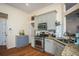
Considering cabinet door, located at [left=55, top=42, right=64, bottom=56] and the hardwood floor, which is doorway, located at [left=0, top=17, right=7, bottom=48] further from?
cabinet door, located at [left=55, top=42, right=64, bottom=56]

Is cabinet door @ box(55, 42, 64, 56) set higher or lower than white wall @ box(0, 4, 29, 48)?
lower

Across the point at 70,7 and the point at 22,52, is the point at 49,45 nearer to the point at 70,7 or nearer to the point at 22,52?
the point at 22,52

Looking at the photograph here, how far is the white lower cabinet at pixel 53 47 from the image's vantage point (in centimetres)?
204

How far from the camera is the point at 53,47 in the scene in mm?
2109

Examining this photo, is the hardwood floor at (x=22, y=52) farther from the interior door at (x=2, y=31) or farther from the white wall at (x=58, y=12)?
the white wall at (x=58, y=12)

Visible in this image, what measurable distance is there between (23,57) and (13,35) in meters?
0.46

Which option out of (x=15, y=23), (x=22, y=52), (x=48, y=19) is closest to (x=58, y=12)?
(x=48, y=19)

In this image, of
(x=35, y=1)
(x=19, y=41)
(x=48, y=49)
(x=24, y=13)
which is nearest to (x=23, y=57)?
(x=19, y=41)

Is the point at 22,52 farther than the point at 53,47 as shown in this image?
No

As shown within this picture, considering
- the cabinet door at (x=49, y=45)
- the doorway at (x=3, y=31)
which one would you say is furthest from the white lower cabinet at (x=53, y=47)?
the doorway at (x=3, y=31)

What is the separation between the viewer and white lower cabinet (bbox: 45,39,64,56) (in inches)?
80.3

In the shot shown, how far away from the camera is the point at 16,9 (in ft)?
6.84

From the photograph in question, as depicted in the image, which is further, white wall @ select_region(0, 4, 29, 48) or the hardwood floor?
white wall @ select_region(0, 4, 29, 48)

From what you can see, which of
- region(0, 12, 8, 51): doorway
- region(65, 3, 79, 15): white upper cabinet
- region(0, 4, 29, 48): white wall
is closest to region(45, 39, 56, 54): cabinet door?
region(0, 4, 29, 48): white wall
